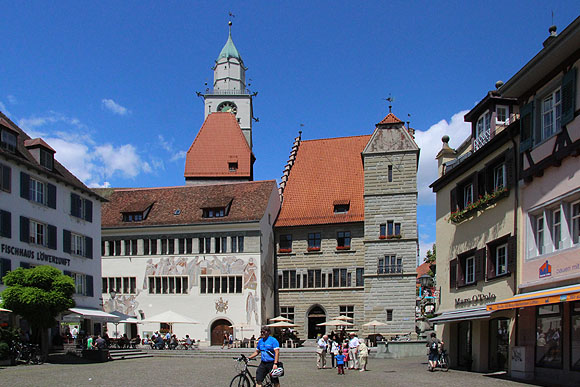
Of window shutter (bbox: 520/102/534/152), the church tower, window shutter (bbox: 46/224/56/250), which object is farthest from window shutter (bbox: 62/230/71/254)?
the church tower

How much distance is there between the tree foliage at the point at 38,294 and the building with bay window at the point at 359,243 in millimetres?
25515

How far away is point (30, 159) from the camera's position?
115ft

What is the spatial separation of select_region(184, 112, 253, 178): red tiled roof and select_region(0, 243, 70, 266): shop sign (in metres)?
27.4

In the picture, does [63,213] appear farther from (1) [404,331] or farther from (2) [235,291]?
(1) [404,331]

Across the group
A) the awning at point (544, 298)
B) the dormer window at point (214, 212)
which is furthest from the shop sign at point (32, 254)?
the awning at point (544, 298)

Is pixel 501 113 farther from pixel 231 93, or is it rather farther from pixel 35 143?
pixel 231 93

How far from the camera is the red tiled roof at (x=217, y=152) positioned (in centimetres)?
6400

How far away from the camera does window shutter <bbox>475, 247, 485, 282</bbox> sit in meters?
24.0

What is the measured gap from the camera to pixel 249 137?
82438 mm

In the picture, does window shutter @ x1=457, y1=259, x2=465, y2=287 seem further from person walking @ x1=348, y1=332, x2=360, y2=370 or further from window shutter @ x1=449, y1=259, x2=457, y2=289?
person walking @ x1=348, y1=332, x2=360, y2=370

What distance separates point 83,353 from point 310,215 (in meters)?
25.6

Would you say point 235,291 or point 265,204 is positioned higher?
point 265,204

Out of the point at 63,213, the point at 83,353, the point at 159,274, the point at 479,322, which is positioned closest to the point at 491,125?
the point at 479,322

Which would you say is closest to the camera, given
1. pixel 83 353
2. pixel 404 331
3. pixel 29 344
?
pixel 29 344
